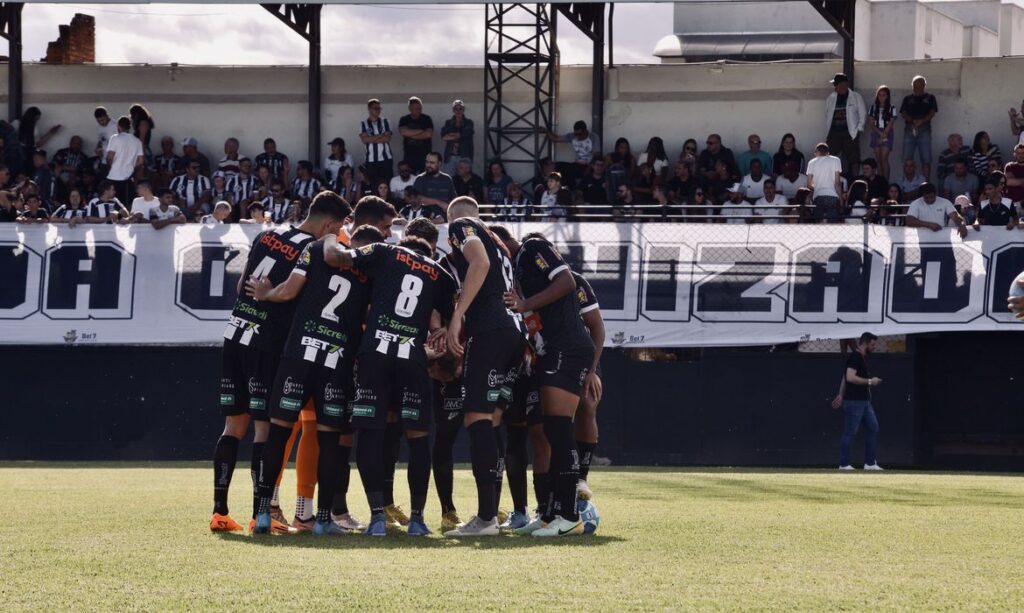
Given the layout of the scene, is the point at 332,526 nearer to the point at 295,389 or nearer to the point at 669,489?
the point at 295,389

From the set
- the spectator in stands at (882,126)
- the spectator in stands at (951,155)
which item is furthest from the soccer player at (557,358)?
the spectator in stands at (882,126)

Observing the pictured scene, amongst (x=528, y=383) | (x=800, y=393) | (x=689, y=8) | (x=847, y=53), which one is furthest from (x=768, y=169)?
(x=689, y=8)

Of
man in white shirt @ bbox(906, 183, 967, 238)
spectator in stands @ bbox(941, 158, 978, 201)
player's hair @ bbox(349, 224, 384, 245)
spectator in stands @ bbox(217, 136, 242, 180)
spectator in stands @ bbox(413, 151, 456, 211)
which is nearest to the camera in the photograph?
player's hair @ bbox(349, 224, 384, 245)

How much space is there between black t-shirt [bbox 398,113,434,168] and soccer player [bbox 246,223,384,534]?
1431 cm

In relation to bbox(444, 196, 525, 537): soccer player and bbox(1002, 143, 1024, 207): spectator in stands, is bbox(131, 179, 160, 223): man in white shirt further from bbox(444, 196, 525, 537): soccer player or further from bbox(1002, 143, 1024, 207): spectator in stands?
bbox(444, 196, 525, 537): soccer player

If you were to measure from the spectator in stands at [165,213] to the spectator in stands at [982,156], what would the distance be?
39.2ft

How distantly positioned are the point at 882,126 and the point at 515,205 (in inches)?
248

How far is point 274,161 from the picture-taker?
78.2 ft

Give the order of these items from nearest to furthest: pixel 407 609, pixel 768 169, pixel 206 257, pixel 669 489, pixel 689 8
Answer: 1. pixel 407 609
2. pixel 669 489
3. pixel 206 257
4. pixel 768 169
5. pixel 689 8

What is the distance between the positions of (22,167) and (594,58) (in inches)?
386

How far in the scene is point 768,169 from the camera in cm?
2298

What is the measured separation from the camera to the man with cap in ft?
74.6

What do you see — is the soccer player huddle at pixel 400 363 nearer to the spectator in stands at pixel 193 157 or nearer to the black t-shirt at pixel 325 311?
the black t-shirt at pixel 325 311

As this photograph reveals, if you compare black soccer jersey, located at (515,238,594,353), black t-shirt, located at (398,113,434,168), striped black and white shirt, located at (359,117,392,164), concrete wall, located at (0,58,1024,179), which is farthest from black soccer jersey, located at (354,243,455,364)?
concrete wall, located at (0,58,1024,179)
